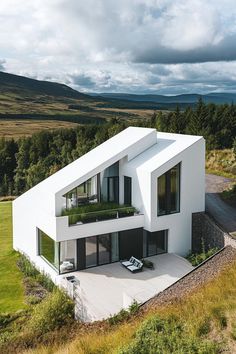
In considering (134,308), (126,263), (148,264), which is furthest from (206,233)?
(134,308)

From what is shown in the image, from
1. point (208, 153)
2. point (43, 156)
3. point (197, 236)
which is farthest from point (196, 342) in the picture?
point (43, 156)

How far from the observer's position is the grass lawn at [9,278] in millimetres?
16625

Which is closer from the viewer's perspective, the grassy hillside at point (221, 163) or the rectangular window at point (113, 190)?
the rectangular window at point (113, 190)

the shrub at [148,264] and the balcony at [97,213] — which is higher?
the balcony at [97,213]

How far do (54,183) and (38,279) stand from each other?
4596mm

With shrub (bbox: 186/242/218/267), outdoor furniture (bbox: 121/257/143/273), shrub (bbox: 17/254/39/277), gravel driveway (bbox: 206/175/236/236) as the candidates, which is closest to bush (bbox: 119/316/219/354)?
outdoor furniture (bbox: 121/257/143/273)

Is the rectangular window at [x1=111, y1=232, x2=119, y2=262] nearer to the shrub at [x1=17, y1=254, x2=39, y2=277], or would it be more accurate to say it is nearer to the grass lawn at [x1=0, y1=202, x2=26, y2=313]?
the shrub at [x1=17, y1=254, x2=39, y2=277]

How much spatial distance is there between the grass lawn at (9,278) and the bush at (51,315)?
2775 mm

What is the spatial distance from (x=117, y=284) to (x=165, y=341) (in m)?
8.49

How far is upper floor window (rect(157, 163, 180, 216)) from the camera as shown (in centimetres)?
1975

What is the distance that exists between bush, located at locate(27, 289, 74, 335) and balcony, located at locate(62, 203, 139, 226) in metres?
4.51

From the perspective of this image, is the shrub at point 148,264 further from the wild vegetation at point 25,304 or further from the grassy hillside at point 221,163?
the grassy hillside at point 221,163

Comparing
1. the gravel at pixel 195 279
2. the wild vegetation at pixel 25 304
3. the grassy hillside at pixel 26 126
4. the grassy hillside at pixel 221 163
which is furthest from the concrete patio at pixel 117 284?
the grassy hillside at pixel 26 126

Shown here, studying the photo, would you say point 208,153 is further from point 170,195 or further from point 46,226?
point 46,226
